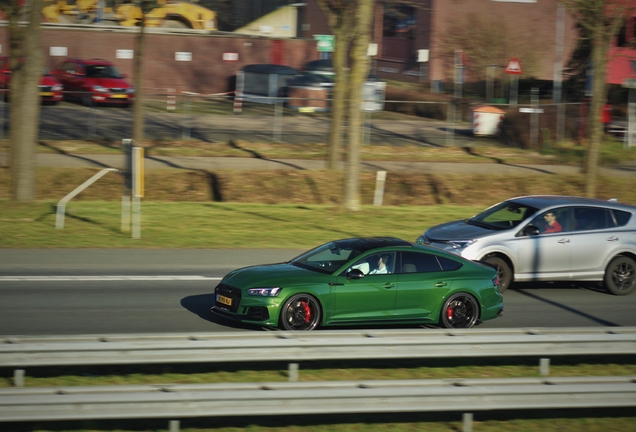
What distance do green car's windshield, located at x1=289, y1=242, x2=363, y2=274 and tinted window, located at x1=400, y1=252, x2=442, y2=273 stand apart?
634mm

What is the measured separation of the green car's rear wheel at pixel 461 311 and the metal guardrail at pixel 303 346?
1.95m

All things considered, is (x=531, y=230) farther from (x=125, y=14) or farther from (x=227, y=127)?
(x=125, y=14)

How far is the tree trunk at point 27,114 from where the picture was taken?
19.7 meters

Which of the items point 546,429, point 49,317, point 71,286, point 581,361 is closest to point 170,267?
point 71,286

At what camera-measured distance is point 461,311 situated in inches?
426

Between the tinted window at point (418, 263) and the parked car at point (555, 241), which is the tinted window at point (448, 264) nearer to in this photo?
the tinted window at point (418, 263)

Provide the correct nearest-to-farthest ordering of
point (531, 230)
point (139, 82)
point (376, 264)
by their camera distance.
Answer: point (376, 264) → point (531, 230) → point (139, 82)

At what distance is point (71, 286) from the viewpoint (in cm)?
1287

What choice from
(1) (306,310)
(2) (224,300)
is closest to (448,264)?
(1) (306,310)

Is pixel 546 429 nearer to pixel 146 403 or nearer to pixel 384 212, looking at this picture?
pixel 146 403

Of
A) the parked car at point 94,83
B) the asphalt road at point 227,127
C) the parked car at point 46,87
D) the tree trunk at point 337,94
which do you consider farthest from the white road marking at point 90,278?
the parked car at point 46,87

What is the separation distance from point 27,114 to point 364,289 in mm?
12995

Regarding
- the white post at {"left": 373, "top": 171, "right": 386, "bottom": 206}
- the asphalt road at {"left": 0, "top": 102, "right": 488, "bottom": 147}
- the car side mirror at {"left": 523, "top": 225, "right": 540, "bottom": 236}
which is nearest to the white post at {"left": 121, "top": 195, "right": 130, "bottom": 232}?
the white post at {"left": 373, "top": 171, "right": 386, "bottom": 206}

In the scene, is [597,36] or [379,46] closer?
[597,36]
